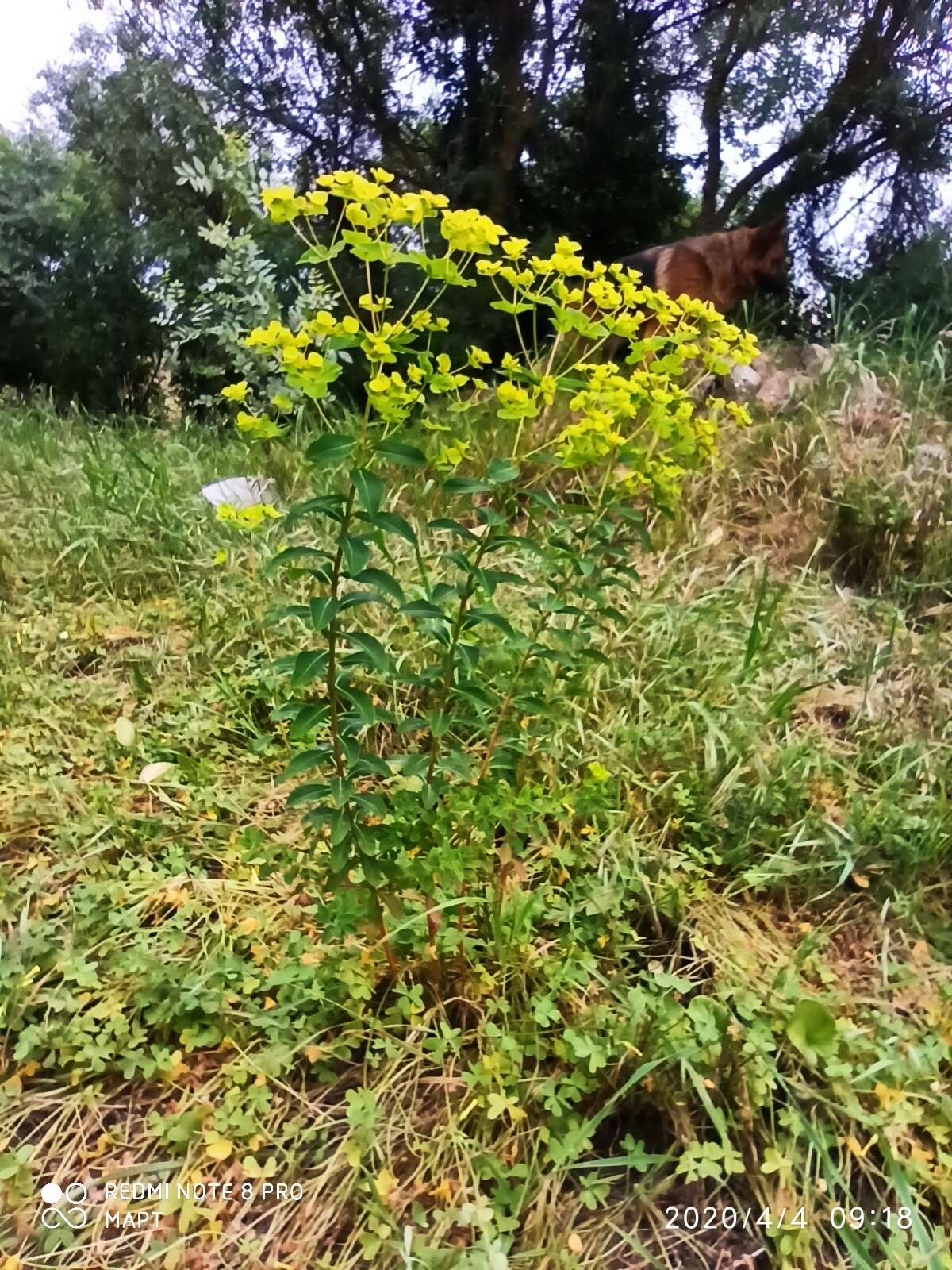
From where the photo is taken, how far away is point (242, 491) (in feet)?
7.67

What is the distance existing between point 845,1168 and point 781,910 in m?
0.38

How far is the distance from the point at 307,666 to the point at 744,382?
211cm

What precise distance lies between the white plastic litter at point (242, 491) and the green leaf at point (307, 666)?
144 cm

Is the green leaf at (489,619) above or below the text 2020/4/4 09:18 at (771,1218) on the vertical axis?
above

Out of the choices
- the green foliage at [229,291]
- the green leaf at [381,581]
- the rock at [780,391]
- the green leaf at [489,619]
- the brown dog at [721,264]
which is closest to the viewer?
the green leaf at [381,581]

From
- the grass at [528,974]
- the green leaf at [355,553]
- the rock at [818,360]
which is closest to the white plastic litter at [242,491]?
the grass at [528,974]

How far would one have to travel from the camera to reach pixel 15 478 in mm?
2418

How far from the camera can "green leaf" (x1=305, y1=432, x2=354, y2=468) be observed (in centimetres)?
80

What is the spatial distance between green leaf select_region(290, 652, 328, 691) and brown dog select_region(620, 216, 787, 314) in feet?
6.68

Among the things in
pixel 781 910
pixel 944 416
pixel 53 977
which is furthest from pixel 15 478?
pixel 944 416

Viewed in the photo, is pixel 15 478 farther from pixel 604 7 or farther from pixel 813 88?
pixel 813 88

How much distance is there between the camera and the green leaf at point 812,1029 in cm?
101

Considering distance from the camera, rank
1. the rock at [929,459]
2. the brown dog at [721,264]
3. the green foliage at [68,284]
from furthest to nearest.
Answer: the green foliage at [68,284], the brown dog at [721,264], the rock at [929,459]

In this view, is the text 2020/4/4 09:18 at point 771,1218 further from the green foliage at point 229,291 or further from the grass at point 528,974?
the green foliage at point 229,291
